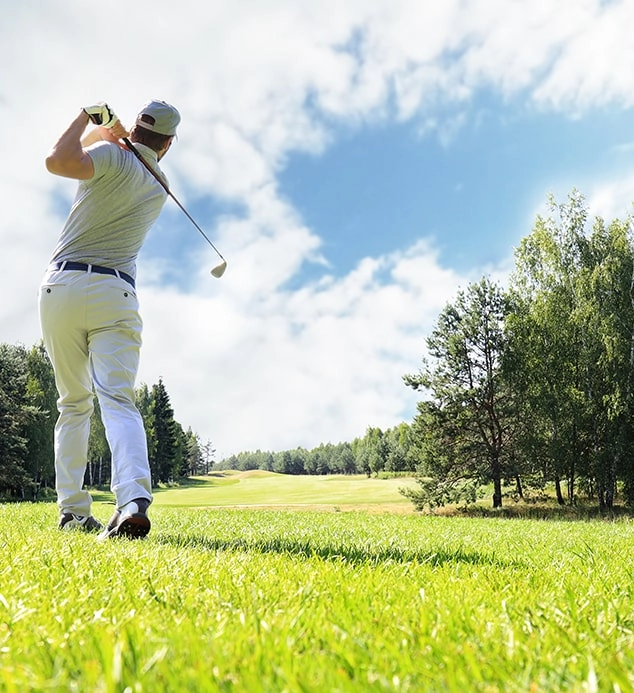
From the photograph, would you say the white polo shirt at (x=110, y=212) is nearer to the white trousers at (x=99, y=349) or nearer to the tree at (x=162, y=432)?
the white trousers at (x=99, y=349)

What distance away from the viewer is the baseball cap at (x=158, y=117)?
12.6ft

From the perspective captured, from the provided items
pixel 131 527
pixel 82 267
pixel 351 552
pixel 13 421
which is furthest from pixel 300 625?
pixel 13 421

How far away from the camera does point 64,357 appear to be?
149 inches

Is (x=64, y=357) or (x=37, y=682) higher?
(x=64, y=357)

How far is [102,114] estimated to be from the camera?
3.61 metres

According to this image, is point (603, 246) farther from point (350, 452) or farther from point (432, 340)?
point (350, 452)

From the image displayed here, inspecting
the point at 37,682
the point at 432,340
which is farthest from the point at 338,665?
the point at 432,340

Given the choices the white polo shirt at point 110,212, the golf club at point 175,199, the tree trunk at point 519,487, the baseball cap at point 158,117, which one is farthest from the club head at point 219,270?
the tree trunk at point 519,487

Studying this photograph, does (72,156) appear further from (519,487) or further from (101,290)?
(519,487)

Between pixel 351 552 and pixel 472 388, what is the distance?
2290cm

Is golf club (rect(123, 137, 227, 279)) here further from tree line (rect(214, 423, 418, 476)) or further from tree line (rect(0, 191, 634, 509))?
tree line (rect(214, 423, 418, 476))

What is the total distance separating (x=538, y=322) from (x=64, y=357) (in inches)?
876

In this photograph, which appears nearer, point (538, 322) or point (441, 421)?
point (538, 322)

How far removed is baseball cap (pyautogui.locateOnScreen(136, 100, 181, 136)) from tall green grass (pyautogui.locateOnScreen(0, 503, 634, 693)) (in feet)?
9.00
